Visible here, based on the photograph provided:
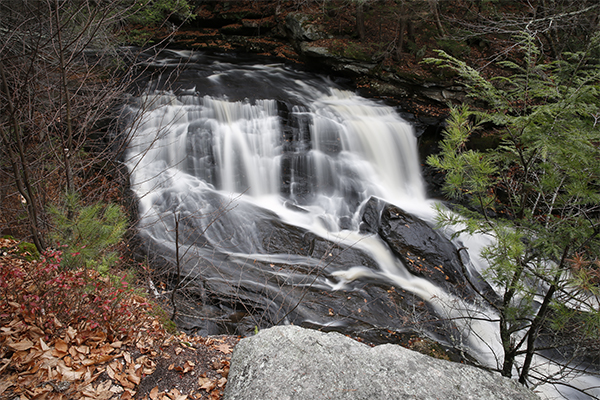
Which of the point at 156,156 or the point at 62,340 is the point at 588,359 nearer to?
the point at 62,340

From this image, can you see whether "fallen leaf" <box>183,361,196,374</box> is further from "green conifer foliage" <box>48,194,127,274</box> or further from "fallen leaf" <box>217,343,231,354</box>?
"green conifer foliage" <box>48,194,127,274</box>

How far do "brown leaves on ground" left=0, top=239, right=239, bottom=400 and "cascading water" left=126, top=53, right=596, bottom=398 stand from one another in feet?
4.62

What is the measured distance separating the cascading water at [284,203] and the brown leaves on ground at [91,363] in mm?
1409

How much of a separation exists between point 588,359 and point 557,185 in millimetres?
4336

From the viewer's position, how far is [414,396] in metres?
2.58

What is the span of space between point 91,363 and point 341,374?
6.28 feet

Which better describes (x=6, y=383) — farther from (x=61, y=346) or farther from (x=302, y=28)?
(x=302, y=28)

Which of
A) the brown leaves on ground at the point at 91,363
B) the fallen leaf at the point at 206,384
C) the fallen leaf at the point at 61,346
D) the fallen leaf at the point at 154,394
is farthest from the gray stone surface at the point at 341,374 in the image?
the fallen leaf at the point at 61,346

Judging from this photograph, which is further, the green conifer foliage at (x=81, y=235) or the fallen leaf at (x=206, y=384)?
the green conifer foliage at (x=81, y=235)

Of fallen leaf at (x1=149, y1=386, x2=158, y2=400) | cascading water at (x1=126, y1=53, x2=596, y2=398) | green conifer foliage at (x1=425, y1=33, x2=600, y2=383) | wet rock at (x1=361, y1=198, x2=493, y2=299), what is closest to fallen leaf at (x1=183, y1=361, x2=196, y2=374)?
fallen leaf at (x1=149, y1=386, x2=158, y2=400)

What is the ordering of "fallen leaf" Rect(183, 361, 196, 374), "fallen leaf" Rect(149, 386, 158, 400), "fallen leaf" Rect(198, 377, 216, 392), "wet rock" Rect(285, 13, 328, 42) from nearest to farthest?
"fallen leaf" Rect(149, 386, 158, 400) < "fallen leaf" Rect(198, 377, 216, 392) < "fallen leaf" Rect(183, 361, 196, 374) < "wet rock" Rect(285, 13, 328, 42)

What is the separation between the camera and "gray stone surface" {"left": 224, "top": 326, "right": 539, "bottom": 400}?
2596 mm

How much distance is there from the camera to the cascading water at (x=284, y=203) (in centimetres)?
567

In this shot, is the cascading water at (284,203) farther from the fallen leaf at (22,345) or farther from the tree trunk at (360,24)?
the tree trunk at (360,24)
